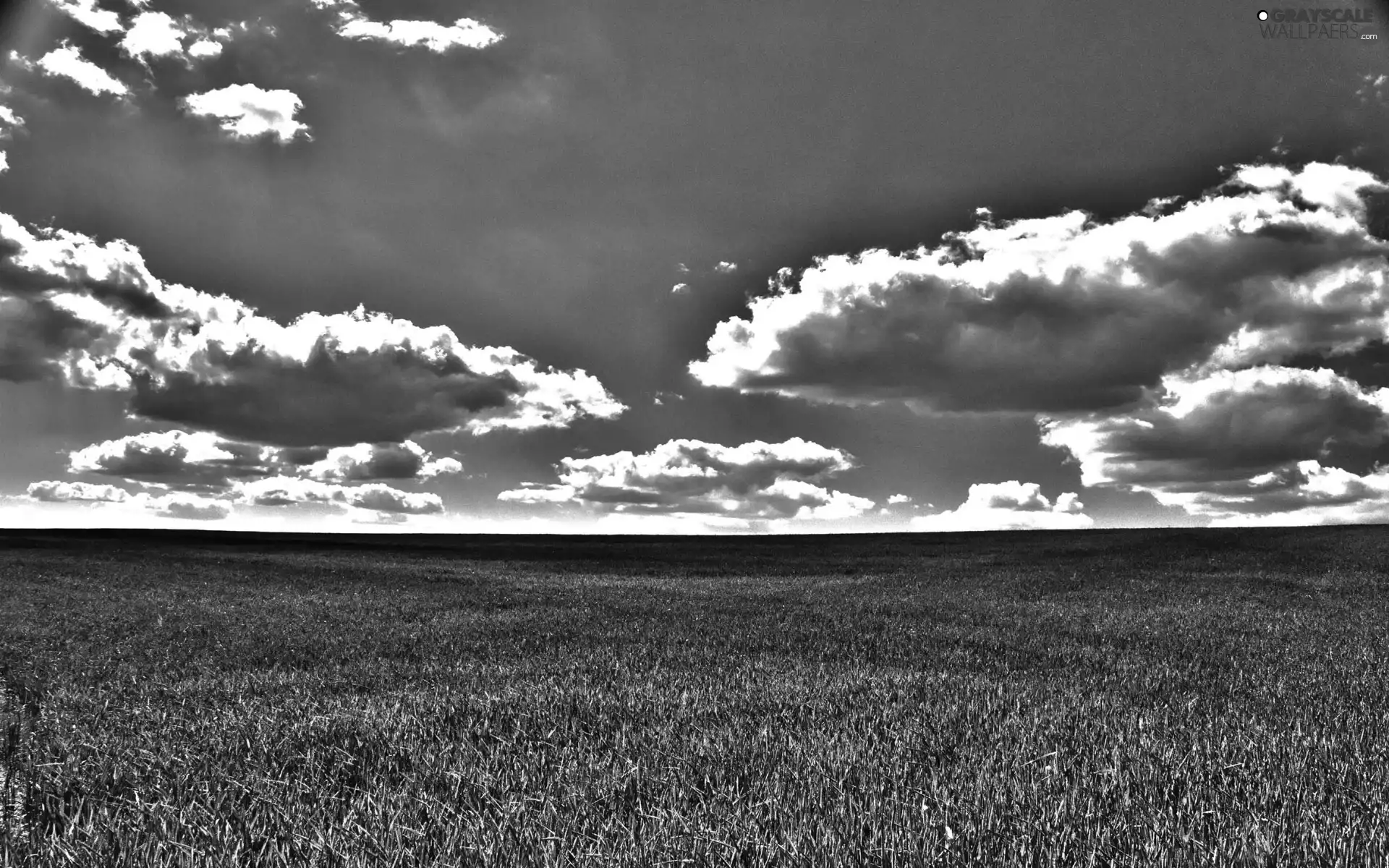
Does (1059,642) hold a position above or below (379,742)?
below

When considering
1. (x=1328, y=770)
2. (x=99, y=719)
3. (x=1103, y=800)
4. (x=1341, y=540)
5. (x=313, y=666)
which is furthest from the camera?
(x=1341, y=540)

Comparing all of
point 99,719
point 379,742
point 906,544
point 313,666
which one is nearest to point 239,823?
point 379,742

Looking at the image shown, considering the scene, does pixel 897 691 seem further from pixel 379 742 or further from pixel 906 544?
pixel 906 544

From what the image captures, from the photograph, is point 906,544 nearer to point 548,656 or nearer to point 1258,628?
point 1258,628

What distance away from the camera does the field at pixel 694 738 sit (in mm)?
3625

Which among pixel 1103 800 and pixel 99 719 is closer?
pixel 1103 800

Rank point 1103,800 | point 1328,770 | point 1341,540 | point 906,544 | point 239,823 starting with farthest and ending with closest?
point 906,544 → point 1341,540 → point 1328,770 → point 1103,800 → point 239,823

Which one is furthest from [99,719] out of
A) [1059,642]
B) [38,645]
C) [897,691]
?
[1059,642]

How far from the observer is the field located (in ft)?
11.9

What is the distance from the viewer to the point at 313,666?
33.9ft

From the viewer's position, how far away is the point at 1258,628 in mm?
15031

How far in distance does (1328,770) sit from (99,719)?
9.08 m

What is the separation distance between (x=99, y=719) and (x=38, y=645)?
8.73 metres

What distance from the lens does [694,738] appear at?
17.7 ft
